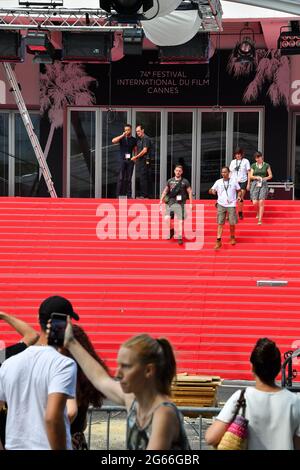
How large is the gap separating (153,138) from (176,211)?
273 inches

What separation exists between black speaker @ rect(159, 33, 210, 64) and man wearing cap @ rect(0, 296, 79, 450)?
49.3 ft

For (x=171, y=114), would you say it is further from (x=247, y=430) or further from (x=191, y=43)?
(x=247, y=430)

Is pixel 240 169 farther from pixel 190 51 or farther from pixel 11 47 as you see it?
pixel 11 47

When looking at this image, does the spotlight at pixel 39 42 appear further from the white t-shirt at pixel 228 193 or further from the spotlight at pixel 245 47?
the spotlight at pixel 245 47

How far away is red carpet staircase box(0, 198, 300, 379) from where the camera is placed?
1736cm

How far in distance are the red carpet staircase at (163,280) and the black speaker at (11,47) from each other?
4.02 metres

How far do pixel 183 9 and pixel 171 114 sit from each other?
1160cm

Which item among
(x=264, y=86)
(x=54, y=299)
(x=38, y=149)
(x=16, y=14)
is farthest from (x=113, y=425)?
(x=264, y=86)

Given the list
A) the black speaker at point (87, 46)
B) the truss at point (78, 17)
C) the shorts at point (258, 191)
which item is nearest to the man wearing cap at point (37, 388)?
the truss at point (78, 17)

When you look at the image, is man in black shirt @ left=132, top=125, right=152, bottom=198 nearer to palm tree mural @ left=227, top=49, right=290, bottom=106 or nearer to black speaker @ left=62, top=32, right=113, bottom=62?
black speaker @ left=62, top=32, right=113, bottom=62

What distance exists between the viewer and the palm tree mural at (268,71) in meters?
26.5

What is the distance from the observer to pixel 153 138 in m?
27.4

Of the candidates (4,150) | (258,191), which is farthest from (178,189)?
(4,150)

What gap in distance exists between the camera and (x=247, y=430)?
4852 millimetres
